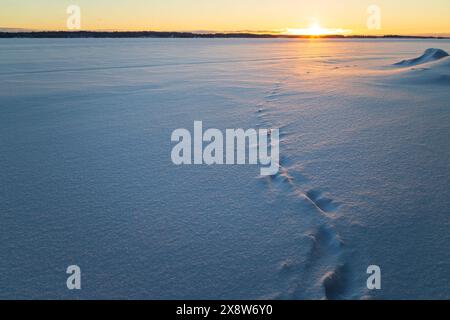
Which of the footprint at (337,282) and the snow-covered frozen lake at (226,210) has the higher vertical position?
the snow-covered frozen lake at (226,210)

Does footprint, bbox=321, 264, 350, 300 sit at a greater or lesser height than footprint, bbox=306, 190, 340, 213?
lesser

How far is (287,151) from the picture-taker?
8.68 ft

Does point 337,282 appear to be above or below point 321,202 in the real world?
below

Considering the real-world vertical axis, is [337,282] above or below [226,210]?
below

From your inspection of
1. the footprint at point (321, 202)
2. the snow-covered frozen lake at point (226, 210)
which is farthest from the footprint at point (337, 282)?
the footprint at point (321, 202)

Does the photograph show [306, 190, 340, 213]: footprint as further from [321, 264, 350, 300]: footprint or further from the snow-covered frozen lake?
[321, 264, 350, 300]: footprint

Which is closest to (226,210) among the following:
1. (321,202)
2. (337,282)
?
(321,202)

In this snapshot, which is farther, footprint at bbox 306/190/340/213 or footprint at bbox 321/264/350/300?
footprint at bbox 306/190/340/213

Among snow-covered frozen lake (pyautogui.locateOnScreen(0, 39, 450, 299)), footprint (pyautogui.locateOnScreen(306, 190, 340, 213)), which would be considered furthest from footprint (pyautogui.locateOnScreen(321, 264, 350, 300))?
footprint (pyautogui.locateOnScreen(306, 190, 340, 213))

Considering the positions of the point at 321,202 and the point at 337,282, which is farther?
the point at 321,202

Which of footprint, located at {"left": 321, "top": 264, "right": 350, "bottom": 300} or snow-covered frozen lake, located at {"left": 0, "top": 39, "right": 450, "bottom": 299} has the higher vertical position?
snow-covered frozen lake, located at {"left": 0, "top": 39, "right": 450, "bottom": 299}

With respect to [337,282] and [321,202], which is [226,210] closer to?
[321,202]

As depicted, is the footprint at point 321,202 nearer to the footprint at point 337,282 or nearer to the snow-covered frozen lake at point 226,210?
the snow-covered frozen lake at point 226,210
